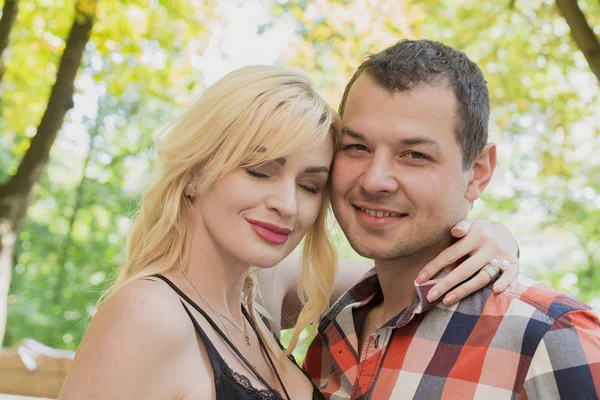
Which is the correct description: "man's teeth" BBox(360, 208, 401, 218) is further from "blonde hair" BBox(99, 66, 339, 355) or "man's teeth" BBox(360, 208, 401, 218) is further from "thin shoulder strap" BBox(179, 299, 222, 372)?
"thin shoulder strap" BBox(179, 299, 222, 372)

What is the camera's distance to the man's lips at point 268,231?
7.69 ft

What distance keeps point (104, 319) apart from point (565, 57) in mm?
5910

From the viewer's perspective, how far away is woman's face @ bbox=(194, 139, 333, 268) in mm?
2332

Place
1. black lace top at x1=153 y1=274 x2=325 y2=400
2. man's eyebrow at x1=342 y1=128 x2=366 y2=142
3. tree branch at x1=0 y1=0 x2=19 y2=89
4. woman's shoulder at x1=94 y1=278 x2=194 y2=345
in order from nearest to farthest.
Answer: woman's shoulder at x1=94 y1=278 x2=194 y2=345 < black lace top at x1=153 y1=274 x2=325 y2=400 < man's eyebrow at x1=342 y1=128 x2=366 y2=142 < tree branch at x1=0 y1=0 x2=19 y2=89

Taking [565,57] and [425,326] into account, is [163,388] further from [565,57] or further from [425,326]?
[565,57]

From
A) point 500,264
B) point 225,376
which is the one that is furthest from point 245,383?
point 500,264

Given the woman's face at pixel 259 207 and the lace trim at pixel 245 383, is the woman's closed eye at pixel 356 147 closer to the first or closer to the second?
the woman's face at pixel 259 207

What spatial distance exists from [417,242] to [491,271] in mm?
277

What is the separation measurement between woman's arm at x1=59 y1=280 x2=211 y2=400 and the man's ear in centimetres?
111

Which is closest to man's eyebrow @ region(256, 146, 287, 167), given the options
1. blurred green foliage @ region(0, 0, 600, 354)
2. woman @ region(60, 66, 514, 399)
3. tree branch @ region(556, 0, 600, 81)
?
woman @ region(60, 66, 514, 399)

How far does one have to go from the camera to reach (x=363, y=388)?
2.32 m

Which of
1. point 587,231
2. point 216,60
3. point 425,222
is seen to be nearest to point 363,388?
point 425,222

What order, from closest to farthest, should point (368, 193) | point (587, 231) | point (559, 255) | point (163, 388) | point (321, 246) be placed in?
1. point (163, 388)
2. point (368, 193)
3. point (321, 246)
4. point (587, 231)
5. point (559, 255)

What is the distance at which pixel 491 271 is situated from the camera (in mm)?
2250
